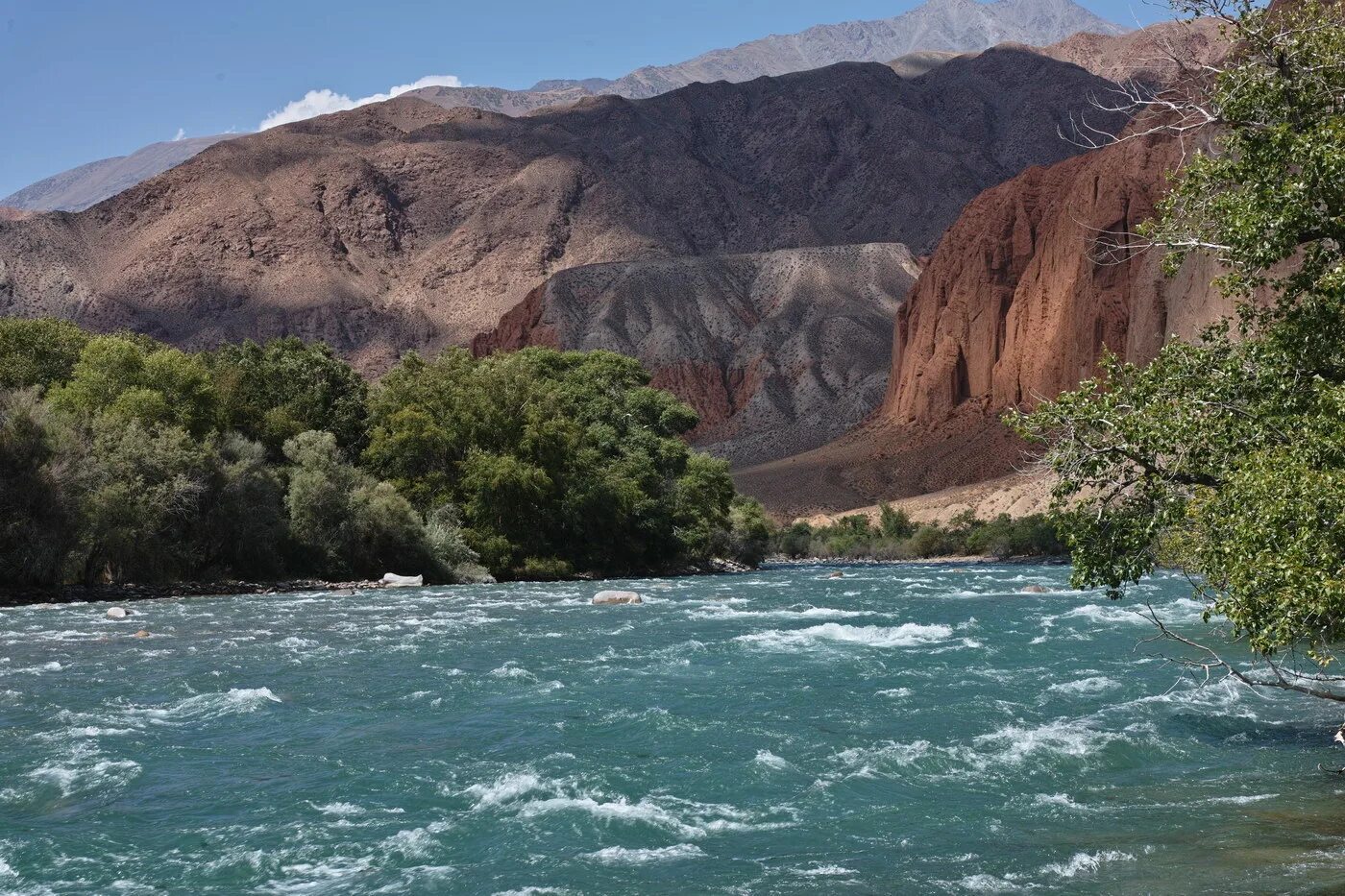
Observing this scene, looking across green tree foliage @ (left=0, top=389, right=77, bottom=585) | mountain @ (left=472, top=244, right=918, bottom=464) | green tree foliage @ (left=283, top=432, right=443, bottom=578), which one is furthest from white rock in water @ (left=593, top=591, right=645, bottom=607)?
mountain @ (left=472, top=244, right=918, bottom=464)

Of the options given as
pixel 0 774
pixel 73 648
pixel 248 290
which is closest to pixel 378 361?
pixel 248 290

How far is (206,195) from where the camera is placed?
196 m

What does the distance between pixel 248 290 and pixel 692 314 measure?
64.1m

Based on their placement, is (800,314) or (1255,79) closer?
(1255,79)

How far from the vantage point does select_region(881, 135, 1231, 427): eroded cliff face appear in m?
104

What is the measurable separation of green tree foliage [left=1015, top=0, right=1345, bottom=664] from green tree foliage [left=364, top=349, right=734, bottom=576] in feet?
129

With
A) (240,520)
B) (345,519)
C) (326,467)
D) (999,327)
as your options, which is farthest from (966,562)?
(999,327)

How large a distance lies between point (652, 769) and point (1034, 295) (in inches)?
4418

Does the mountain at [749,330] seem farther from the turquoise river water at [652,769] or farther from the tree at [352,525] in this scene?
the turquoise river water at [652,769]

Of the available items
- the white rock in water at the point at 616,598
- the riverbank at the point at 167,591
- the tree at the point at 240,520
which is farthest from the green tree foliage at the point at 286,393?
the white rock in water at the point at 616,598

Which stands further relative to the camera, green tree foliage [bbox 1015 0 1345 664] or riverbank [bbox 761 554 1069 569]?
riverbank [bbox 761 554 1069 569]

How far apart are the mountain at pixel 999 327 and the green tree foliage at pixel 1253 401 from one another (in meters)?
76.6

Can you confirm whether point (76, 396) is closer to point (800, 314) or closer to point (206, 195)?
point (800, 314)

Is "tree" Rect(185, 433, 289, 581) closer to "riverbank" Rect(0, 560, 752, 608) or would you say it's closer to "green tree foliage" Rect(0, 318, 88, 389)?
"riverbank" Rect(0, 560, 752, 608)
